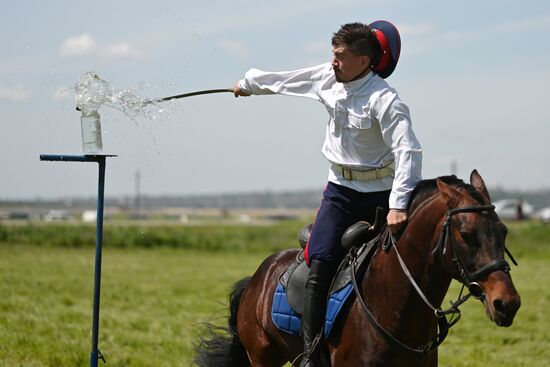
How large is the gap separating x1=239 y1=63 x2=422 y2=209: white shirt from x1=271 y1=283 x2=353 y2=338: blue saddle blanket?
69 cm

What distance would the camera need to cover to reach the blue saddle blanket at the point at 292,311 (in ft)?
18.3

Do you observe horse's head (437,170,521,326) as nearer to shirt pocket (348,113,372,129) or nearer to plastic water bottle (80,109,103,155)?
shirt pocket (348,113,372,129)

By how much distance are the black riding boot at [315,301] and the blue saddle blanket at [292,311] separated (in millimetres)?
75

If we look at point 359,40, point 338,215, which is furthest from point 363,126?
point 338,215

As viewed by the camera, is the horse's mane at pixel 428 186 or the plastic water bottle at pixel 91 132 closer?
the horse's mane at pixel 428 186

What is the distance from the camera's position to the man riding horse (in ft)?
17.3

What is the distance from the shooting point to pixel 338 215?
227 inches

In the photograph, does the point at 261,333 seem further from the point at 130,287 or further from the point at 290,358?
the point at 130,287

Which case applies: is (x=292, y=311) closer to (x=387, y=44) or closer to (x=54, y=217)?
(x=387, y=44)

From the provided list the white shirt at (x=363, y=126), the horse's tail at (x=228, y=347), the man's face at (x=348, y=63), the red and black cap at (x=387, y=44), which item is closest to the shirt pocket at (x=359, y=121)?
the white shirt at (x=363, y=126)

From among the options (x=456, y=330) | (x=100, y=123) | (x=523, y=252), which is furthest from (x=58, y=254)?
(x=100, y=123)

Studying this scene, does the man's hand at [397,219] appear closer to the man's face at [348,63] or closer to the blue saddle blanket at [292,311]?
the blue saddle blanket at [292,311]

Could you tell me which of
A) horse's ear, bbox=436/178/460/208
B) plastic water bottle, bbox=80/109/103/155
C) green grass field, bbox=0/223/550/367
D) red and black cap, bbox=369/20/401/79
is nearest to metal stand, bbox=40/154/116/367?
plastic water bottle, bbox=80/109/103/155

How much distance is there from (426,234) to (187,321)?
8.66 m
